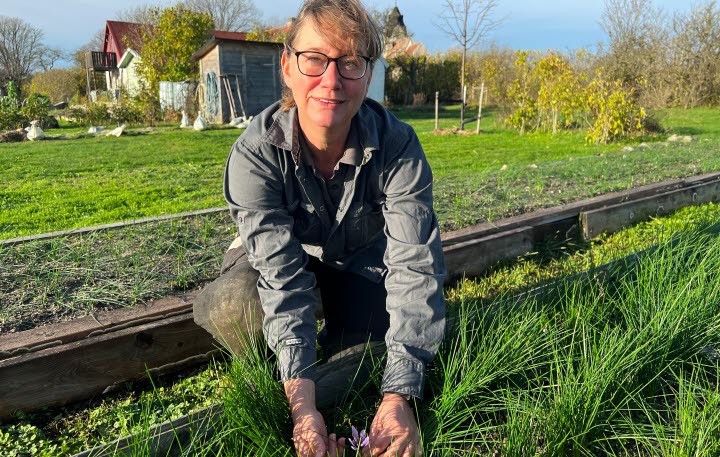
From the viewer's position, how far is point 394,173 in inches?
80.8

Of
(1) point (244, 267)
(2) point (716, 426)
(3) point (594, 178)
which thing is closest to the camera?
(2) point (716, 426)

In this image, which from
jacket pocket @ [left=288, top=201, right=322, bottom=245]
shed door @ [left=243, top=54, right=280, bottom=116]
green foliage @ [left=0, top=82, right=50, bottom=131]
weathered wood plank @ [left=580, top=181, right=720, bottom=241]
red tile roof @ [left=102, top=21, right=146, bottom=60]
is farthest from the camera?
red tile roof @ [left=102, top=21, right=146, bottom=60]

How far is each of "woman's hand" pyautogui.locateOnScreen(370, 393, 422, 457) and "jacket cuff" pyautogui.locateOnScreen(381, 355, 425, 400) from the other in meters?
0.04

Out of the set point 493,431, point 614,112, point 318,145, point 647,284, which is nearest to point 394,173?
point 318,145

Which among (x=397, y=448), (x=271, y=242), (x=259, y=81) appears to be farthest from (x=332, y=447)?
(x=259, y=81)

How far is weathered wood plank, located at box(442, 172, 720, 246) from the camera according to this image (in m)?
3.76

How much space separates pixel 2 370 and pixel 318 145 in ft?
4.53

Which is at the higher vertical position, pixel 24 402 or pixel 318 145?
pixel 318 145

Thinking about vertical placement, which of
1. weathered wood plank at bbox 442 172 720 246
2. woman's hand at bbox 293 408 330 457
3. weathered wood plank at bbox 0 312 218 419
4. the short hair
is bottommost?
weathered wood plank at bbox 0 312 218 419

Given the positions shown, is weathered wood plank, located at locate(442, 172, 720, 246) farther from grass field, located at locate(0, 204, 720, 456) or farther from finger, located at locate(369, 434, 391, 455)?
finger, located at locate(369, 434, 391, 455)

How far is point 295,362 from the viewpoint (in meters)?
1.75

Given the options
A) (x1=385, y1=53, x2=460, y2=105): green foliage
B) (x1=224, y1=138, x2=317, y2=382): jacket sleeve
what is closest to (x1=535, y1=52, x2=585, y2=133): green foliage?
(x1=224, y1=138, x2=317, y2=382): jacket sleeve

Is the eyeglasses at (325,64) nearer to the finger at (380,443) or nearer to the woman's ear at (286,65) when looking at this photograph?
the woman's ear at (286,65)

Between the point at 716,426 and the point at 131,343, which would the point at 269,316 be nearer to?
the point at 131,343
